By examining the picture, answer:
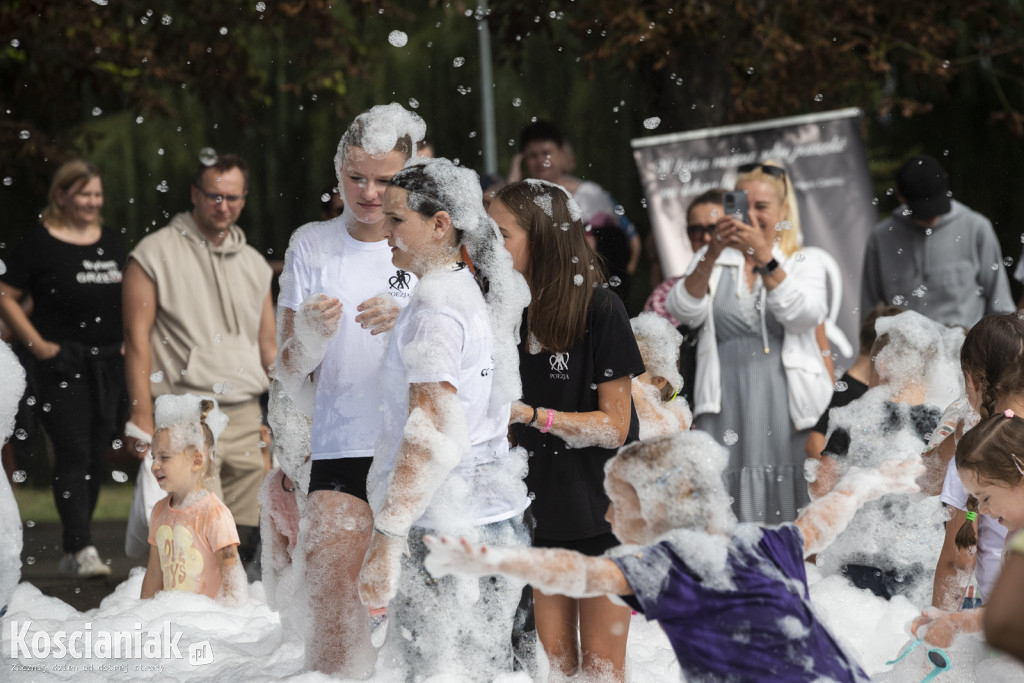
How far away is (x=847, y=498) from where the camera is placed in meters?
2.82

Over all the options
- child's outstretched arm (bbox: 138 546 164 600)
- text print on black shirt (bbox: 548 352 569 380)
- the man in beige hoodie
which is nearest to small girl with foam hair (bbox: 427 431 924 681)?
text print on black shirt (bbox: 548 352 569 380)

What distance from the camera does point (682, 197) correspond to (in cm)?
738

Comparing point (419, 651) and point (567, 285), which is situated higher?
point (567, 285)

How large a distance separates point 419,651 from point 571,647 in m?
0.58

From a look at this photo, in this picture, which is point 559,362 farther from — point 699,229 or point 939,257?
point 939,257

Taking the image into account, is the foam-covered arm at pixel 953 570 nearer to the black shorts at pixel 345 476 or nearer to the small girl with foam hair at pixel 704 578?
the small girl with foam hair at pixel 704 578

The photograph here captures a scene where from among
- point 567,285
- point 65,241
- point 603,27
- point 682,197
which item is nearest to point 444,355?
point 567,285

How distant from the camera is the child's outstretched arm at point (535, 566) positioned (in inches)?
91.8

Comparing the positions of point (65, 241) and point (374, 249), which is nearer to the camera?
point (374, 249)

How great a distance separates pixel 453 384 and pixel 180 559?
2.14m

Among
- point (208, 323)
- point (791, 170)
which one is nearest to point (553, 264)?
point (208, 323)

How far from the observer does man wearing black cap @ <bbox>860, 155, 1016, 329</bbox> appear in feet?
19.8

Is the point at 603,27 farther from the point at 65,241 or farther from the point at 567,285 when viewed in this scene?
the point at 567,285

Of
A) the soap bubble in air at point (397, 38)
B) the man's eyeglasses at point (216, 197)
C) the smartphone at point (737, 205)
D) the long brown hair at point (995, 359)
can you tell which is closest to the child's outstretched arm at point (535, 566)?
the long brown hair at point (995, 359)
